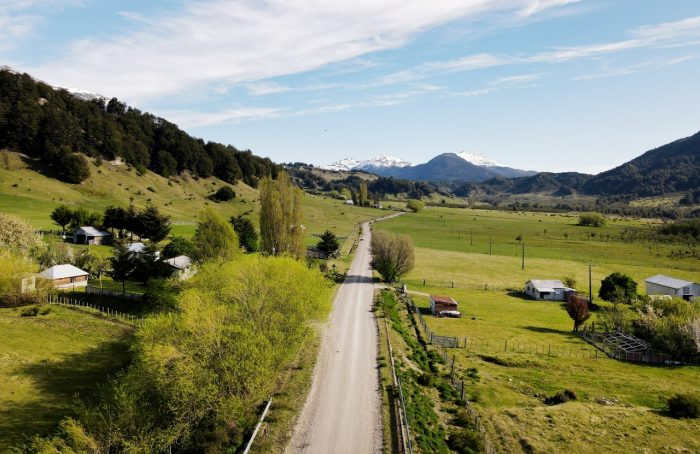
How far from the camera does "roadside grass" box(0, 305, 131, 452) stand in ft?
104

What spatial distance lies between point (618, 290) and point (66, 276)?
304 ft

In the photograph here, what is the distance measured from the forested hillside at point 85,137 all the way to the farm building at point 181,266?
71.1 m

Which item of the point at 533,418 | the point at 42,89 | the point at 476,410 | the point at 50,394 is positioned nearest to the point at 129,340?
the point at 50,394

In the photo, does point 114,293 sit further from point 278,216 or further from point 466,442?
point 466,442

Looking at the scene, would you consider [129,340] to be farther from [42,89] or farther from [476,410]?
[42,89]

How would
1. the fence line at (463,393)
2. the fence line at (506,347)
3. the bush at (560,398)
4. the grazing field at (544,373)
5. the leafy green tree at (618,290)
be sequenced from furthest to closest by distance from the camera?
the leafy green tree at (618,290) < the fence line at (506,347) < the bush at (560,398) < the grazing field at (544,373) < the fence line at (463,393)

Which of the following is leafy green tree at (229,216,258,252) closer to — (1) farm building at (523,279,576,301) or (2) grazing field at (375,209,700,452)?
(2) grazing field at (375,209,700,452)

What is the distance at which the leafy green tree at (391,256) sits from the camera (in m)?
84.5

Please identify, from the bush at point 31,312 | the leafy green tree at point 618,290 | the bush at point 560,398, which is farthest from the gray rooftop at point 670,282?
the bush at point 31,312

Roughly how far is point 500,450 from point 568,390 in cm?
1458

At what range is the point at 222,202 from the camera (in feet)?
510

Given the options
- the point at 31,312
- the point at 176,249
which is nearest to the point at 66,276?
the point at 31,312

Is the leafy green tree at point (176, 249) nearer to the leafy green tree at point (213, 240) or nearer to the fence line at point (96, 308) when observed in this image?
the leafy green tree at point (213, 240)

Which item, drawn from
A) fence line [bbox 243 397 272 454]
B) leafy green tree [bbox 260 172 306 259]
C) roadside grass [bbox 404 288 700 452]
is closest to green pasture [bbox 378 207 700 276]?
roadside grass [bbox 404 288 700 452]
